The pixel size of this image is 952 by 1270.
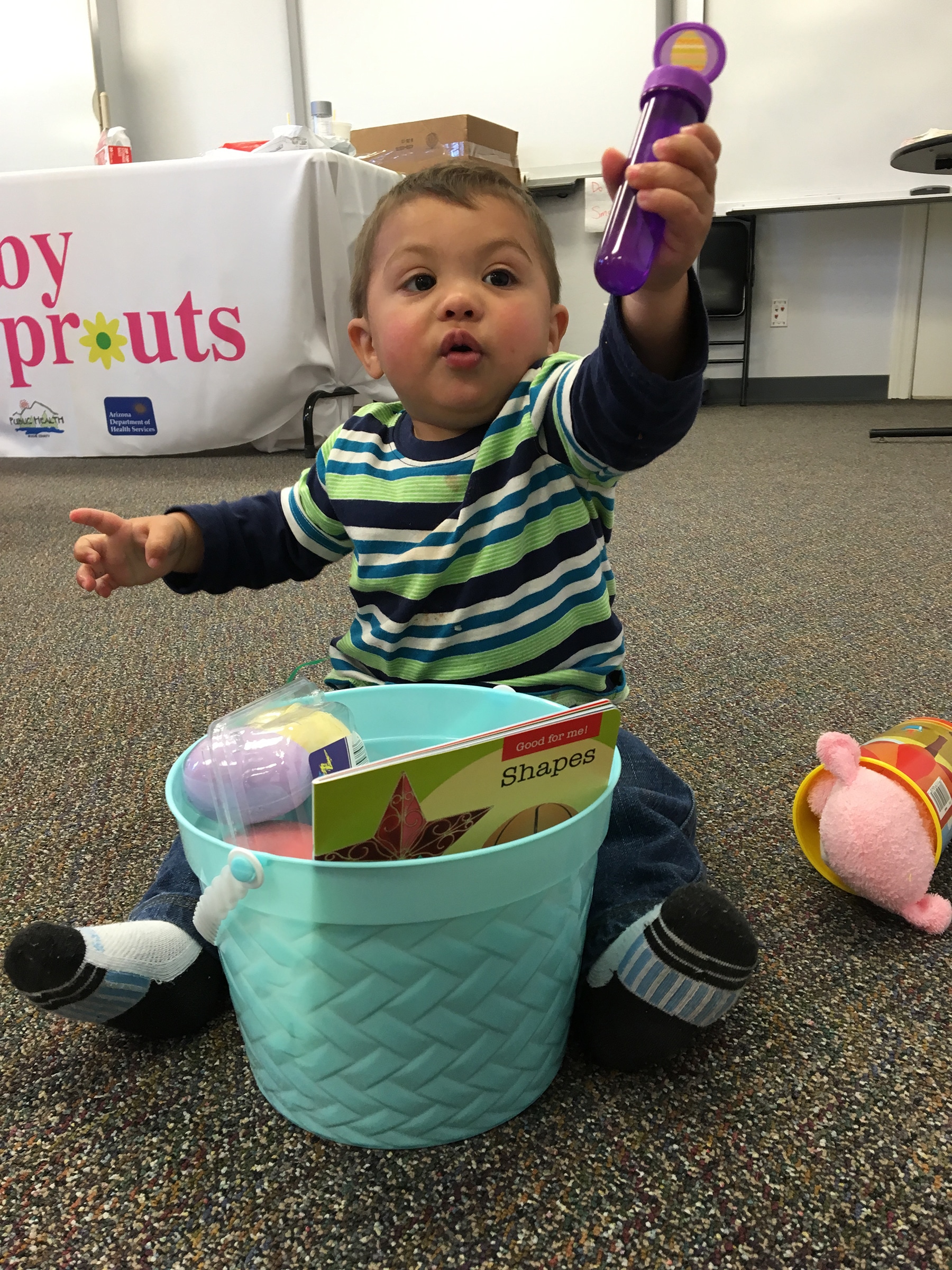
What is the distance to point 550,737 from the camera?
41 centimetres

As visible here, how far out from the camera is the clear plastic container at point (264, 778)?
18.7 inches

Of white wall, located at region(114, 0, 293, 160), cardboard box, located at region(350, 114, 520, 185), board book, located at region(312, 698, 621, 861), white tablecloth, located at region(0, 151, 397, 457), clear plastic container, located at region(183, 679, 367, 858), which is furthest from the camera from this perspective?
white wall, located at region(114, 0, 293, 160)

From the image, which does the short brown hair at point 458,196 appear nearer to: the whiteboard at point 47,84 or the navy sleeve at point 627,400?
the navy sleeve at point 627,400

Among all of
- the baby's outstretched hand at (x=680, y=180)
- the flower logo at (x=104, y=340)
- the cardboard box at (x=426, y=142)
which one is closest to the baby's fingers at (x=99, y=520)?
the baby's outstretched hand at (x=680, y=180)

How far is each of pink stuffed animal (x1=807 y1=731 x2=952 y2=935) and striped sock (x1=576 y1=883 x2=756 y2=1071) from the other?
162 mm

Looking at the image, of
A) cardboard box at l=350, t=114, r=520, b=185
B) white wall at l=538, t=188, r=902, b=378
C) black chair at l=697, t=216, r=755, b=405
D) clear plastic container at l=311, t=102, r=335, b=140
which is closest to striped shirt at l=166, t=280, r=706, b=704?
clear plastic container at l=311, t=102, r=335, b=140

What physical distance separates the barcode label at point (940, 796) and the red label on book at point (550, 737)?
0.96 ft

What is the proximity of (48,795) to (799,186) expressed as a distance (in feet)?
11.5

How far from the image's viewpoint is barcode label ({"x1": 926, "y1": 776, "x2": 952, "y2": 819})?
591 mm

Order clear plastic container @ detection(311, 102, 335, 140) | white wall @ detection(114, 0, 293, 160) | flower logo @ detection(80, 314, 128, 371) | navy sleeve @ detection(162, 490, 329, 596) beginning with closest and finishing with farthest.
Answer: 1. navy sleeve @ detection(162, 490, 329, 596)
2. flower logo @ detection(80, 314, 128, 371)
3. clear plastic container @ detection(311, 102, 335, 140)
4. white wall @ detection(114, 0, 293, 160)

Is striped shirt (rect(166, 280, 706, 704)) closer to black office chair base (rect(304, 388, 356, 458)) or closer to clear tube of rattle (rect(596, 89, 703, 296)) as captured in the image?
clear tube of rattle (rect(596, 89, 703, 296))

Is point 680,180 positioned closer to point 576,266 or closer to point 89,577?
point 89,577

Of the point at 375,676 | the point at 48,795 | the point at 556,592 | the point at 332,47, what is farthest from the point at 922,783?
the point at 332,47

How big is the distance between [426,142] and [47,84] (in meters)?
1.79
